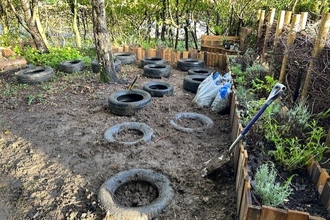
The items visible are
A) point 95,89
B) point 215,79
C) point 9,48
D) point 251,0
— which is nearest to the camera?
point 215,79

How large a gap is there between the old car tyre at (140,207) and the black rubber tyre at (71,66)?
454 centimetres

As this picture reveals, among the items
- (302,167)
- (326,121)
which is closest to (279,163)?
(302,167)

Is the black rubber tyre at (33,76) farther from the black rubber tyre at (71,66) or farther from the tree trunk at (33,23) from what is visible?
the tree trunk at (33,23)

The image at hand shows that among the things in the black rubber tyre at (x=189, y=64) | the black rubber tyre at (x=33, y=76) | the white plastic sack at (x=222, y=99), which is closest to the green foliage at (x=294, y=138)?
the white plastic sack at (x=222, y=99)

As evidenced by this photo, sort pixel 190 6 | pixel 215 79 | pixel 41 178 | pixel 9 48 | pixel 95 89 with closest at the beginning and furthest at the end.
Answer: pixel 41 178
pixel 215 79
pixel 95 89
pixel 9 48
pixel 190 6

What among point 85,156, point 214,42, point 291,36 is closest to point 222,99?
point 291,36

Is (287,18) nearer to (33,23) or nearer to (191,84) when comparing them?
(191,84)

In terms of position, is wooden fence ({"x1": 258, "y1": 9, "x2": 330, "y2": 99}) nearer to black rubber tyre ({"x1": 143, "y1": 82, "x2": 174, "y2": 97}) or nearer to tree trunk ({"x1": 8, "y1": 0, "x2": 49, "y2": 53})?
black rubber tyre ({"x1": 143, "y1": 82, "x2": 174, "y2": 97})

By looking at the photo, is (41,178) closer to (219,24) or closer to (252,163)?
(252,163)

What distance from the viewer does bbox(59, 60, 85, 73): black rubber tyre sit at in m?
6.47

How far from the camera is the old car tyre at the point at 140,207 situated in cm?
222

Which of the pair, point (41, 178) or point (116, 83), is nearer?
point (41, 178)

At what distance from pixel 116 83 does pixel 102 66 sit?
1.65ft

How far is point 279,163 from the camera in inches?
98.2
